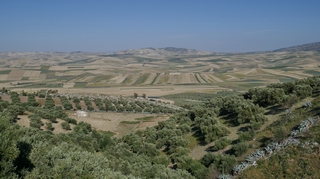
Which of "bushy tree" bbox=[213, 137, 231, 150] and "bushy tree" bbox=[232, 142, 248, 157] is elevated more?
"bushy tree" bbox=[232, 142, 248, 157]

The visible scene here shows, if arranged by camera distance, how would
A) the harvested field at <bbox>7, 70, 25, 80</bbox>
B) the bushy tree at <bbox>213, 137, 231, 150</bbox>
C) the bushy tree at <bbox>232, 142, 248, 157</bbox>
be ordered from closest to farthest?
the bushy tree at <bbox>232, 142, 248, 157</bbox>
the bushy tree at <bbox>213, 137, 231, 150</bbox>
the harvested field at <bbox>7, 70, 25, 80</bbox>

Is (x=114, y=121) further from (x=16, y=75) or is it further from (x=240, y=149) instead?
(x=16, y=75)

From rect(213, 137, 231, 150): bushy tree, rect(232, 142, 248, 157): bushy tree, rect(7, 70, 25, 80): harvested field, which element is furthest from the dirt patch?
rect(7, 70, 25, 80): harvested field

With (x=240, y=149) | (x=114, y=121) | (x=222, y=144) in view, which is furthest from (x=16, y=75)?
(x=240, y=149)

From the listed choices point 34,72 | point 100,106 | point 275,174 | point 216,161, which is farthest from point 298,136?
point 34,72

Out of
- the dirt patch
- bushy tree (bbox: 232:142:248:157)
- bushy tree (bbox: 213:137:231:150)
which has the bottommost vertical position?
the dirt patch

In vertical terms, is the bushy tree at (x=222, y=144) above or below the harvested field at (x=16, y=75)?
above

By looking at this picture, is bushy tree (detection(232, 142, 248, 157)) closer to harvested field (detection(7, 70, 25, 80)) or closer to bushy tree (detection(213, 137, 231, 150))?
bushy tree (detection(213, 137, 231, 150))

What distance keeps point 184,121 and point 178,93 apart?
252ft

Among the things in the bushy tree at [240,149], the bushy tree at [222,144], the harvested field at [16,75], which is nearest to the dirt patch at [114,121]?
the bushy tree at [222,144]

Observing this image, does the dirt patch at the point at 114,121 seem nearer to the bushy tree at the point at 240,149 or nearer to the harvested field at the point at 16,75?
the bushy tree at the point at 240,149

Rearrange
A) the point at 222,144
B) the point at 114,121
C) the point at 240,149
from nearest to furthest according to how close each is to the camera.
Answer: the point at 240,149
the point at 222,144
the point at 114,121

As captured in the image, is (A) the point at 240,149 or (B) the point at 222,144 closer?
(A) the point at 240,149

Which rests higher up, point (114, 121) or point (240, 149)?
point (240, 149)
